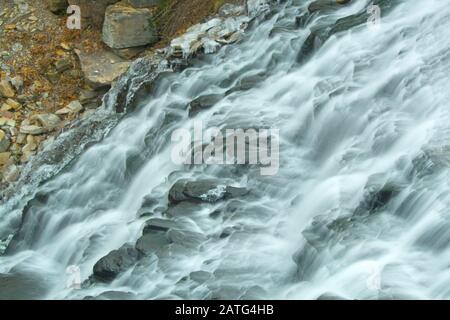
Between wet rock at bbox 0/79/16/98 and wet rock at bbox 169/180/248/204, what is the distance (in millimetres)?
4463

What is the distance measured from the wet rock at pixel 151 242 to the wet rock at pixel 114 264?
0.07 metres

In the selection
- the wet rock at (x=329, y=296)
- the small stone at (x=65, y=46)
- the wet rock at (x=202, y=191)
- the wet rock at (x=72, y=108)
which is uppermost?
the small stone at (x=65, y=46)

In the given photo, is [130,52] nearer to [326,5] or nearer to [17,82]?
[17,82]

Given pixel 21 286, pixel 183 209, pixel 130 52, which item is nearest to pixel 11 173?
pixel 130 52

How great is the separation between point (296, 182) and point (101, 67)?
14.9 ft

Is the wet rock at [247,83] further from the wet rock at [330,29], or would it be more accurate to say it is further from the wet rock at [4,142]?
the wet rock at [4,142]

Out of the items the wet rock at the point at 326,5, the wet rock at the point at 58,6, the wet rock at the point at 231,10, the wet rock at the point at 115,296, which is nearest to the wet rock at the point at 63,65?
the wet rock at the point at 58,6

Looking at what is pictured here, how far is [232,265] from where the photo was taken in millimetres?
5352

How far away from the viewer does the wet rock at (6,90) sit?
9.82 m

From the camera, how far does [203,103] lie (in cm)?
771

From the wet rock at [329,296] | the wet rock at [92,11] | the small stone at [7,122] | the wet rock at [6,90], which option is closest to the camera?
the wet rock at [329,296]

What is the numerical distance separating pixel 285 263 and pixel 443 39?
3.08 meters

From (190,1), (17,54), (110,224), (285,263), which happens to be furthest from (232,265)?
(17,54)
